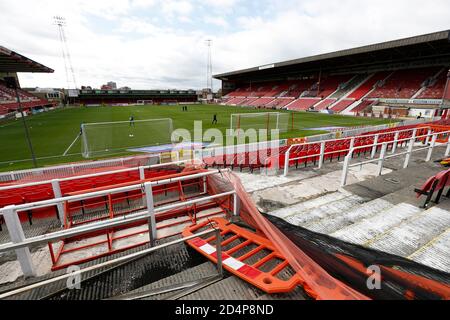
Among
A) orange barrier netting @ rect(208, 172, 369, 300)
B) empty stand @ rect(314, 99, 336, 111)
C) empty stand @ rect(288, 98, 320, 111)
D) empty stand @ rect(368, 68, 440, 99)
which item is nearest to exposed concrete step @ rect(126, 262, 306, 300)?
orange barrier netting @ rect(208, 172, 369, 300)

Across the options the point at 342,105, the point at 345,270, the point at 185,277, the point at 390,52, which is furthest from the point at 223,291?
the point at 390,52

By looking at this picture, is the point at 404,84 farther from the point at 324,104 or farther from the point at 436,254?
the point at 436,254

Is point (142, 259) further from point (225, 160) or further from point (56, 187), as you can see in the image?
point (225, 160)

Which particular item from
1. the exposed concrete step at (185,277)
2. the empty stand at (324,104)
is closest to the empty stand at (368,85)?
the empty stand at (324,104)

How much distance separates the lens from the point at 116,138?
62.3 feet

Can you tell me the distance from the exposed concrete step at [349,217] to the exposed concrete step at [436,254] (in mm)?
876

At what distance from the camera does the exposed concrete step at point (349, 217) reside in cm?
356

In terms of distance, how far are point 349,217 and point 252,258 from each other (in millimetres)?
2142

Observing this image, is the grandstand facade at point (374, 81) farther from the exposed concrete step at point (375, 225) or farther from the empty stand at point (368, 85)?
the exposed concrete step at point (375, 225)

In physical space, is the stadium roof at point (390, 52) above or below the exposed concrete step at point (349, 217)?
above

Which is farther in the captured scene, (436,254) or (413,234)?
(413,234)

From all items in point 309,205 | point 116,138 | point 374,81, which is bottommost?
point 116,138

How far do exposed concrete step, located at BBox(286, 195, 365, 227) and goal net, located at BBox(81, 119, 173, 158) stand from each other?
14012 mm
